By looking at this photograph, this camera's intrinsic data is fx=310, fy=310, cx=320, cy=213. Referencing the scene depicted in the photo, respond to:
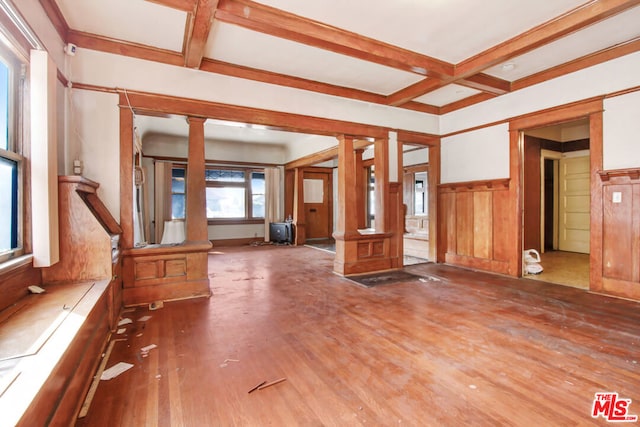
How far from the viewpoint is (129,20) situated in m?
2.87

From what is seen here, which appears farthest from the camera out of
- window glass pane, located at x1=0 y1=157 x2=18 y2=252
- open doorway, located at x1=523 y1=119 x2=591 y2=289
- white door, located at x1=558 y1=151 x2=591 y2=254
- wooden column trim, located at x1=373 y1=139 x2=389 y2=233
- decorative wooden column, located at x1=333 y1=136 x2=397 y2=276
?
white door, located at x1=558 y1=151 x2=591 y2=254

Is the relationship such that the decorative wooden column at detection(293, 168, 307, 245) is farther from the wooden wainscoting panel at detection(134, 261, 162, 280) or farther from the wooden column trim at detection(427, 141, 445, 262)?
the wooden wainscoting panel at detection(134, 261, 162, 280)

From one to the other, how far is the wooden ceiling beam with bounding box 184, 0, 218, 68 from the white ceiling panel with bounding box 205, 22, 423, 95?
180 mm

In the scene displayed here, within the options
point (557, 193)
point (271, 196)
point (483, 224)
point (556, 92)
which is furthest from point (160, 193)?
point (557, 193)

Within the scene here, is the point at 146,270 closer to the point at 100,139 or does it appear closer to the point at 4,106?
the point at 100,139

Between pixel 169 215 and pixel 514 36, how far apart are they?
7339mm

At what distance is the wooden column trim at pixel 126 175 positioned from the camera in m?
3.25

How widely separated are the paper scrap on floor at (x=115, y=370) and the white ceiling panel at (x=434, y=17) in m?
2.95

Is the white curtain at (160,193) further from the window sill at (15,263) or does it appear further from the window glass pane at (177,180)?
the window sill at (15,263)

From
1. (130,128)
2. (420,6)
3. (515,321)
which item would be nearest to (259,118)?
(130,128)

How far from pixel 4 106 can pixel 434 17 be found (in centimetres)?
338

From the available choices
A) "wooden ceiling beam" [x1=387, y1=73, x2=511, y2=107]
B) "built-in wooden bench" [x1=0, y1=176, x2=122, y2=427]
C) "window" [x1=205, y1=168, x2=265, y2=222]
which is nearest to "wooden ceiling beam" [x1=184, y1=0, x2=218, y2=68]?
"built-in wooden bench" [x1=0, y1=176, x2=122, y2=427]

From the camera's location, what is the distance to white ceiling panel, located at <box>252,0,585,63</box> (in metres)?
2.64

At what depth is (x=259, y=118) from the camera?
3980 mm
